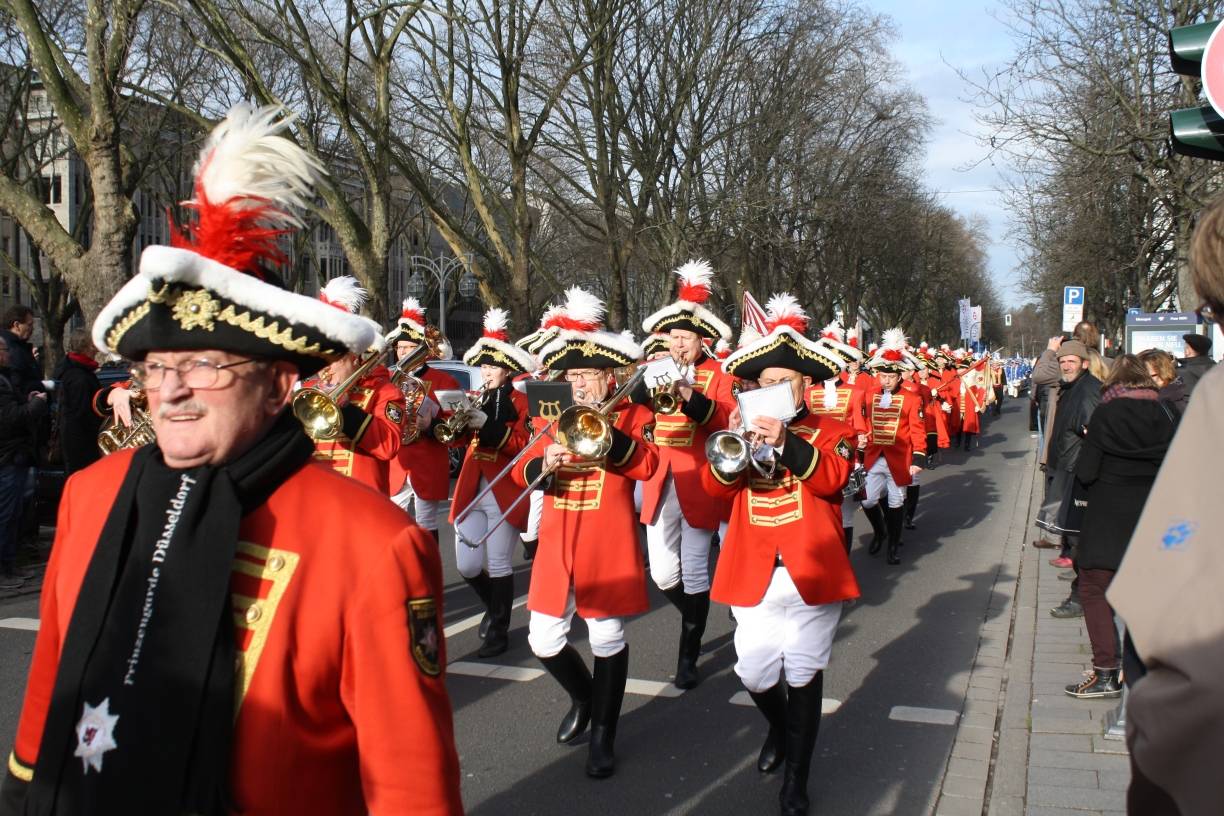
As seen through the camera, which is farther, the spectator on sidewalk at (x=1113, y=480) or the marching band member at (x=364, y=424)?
the marching band member at (x=364, y=424)

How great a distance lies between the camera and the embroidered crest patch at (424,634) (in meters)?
2.07

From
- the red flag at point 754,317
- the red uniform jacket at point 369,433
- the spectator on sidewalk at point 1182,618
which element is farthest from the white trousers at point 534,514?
the spectator on sidewalk at point 1182,618

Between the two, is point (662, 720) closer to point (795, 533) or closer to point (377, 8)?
point (795, 533)

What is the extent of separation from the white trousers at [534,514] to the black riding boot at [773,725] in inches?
117

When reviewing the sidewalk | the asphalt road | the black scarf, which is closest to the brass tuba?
the asphalt road

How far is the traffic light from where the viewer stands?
367 centimetres

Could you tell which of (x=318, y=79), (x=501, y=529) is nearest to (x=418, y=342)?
(x=501, y=529)

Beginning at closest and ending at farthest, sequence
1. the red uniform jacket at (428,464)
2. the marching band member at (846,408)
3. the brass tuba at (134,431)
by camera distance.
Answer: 1. the brass tuba at (134,431)
2. the red uniform jacket at (428,464)
3. the marching band member at (846,408)

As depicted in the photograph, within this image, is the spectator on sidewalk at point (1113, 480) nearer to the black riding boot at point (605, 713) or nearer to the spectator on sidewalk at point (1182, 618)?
the black riding boot at point (605, 713)

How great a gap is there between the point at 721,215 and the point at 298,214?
86.4 feet

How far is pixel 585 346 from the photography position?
5816 mm

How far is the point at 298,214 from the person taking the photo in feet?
7.54

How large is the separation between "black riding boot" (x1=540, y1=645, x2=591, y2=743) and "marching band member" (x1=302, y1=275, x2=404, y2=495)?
67.4 inches

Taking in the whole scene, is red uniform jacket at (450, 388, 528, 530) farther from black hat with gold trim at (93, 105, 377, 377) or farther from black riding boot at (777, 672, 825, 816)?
black hat with gold trim at (93, 105, 377, 377)
